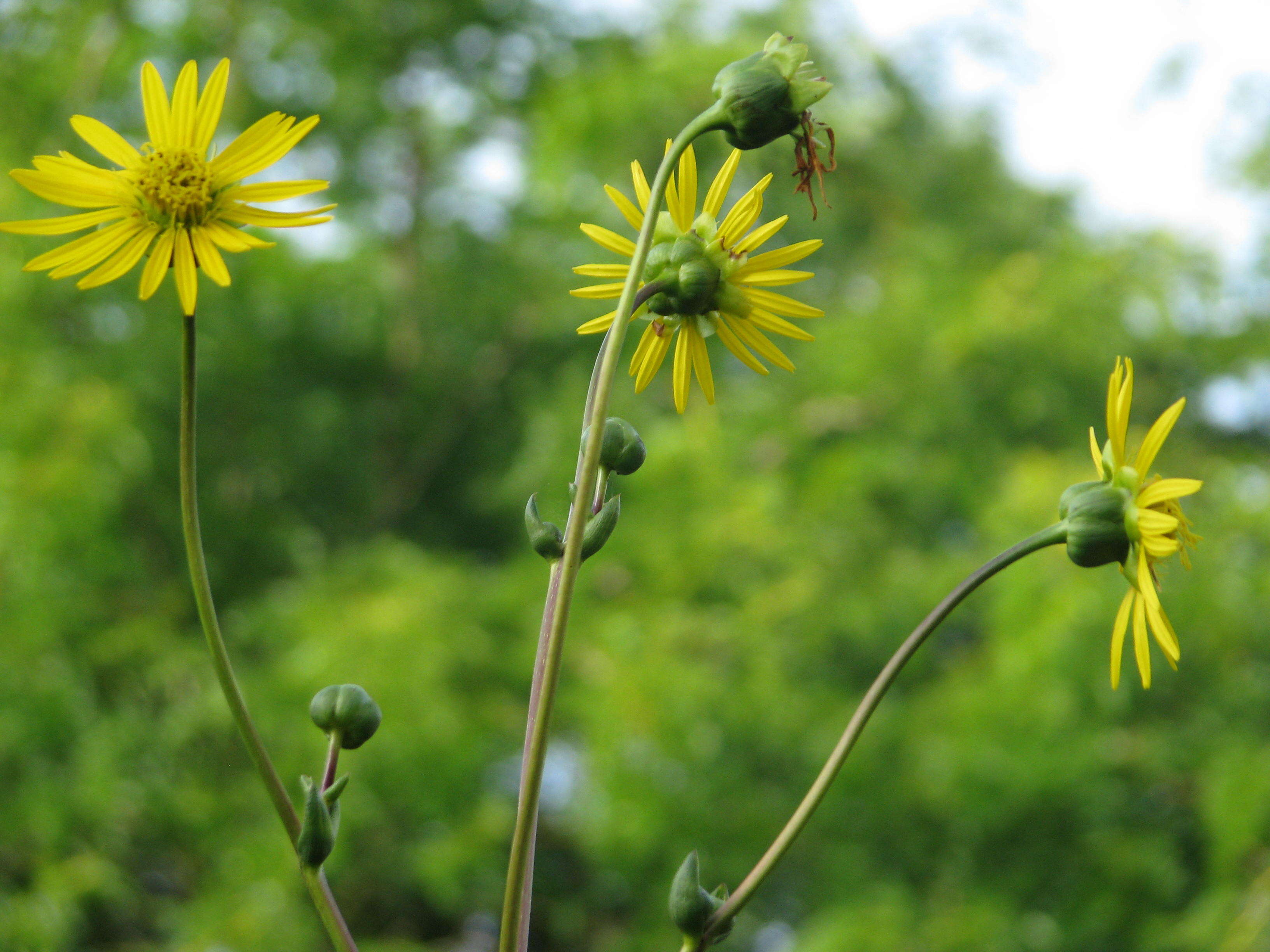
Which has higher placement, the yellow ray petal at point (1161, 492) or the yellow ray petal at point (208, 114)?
the yellow ray petal at point (208, 114)

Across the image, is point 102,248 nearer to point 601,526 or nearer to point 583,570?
point 601,526

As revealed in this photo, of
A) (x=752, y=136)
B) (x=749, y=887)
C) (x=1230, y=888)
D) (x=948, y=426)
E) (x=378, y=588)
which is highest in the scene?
(x=948, y=426)

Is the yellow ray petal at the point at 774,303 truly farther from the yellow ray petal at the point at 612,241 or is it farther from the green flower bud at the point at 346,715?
the green flower bud at the point at 346,715

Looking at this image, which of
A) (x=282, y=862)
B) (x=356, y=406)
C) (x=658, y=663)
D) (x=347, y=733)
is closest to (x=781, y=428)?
(x=658, y=663)

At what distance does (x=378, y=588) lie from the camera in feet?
11.9

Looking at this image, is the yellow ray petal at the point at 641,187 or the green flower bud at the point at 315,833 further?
the yellow ray petal at the point at 641,187

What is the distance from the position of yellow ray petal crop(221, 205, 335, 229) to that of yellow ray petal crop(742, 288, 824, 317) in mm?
182

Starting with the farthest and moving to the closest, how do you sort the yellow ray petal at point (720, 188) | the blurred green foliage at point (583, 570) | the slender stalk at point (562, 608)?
the blurred green foliage at point (583, 570), the yellow ray petal at point (720, 188), the slender stalk at point (562, 608)

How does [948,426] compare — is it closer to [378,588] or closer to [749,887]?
[378,588]

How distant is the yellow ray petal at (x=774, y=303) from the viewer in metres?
A: 0.52

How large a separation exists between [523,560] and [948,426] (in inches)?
57.0

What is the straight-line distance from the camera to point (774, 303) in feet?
1.74

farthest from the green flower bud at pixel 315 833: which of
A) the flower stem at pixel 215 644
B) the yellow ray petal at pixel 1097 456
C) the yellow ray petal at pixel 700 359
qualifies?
the yellow ray petal at pixel 1097 456

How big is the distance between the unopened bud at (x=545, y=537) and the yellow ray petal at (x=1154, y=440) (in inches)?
9.3
